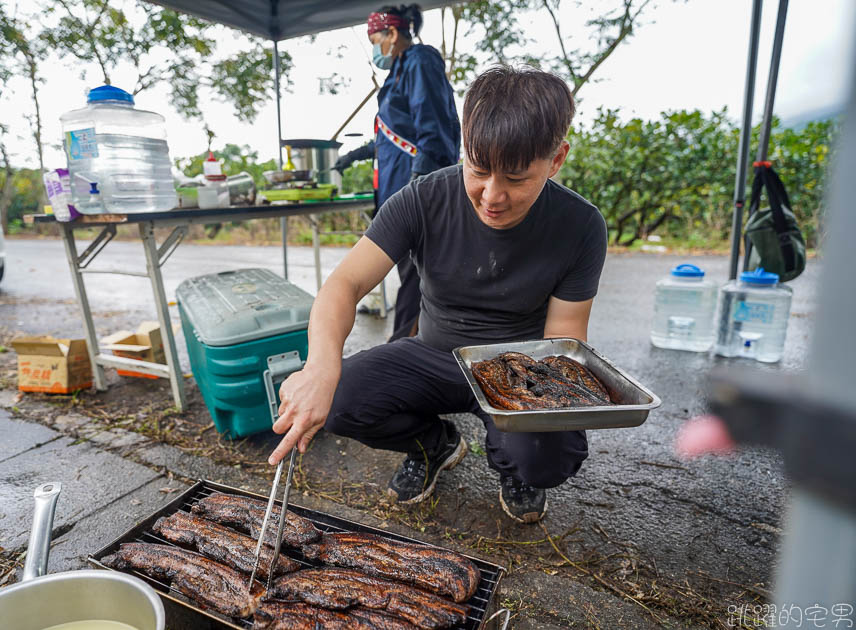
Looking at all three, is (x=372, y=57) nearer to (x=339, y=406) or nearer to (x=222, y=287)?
(x=222, y=287)

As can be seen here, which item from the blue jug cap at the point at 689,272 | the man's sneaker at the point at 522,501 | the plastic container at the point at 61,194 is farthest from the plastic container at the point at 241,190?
the blue jug cap at the point at 689,272

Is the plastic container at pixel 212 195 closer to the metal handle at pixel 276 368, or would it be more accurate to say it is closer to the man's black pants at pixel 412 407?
the metal handle at pixel 276 368

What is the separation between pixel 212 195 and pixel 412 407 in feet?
7.20

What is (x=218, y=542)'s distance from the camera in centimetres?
157

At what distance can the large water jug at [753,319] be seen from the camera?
407 centimetres

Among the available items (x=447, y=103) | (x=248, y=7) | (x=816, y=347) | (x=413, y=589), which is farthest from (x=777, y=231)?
(x=248, y=7)

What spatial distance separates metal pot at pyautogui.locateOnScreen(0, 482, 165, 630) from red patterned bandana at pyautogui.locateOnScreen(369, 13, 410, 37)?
4.10m

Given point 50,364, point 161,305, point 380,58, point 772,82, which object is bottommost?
point 50,364

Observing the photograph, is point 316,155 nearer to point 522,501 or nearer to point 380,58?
point 380,58

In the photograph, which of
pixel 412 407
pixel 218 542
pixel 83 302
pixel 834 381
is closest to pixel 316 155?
pixel 83 302

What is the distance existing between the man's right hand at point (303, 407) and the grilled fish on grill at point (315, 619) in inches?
15.4

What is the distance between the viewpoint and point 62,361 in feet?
11.3

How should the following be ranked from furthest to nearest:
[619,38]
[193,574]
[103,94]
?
[619,38], [103,94], [193,574]

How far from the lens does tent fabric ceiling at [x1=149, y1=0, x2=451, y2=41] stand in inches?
178
